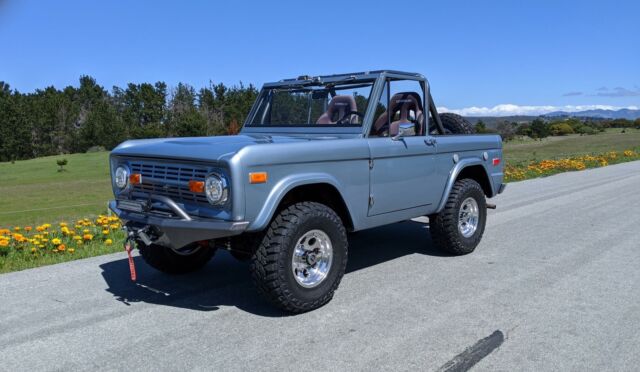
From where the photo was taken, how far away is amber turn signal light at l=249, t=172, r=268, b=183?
420 cm

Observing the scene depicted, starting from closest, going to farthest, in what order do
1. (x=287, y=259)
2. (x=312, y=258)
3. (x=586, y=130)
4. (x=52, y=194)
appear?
(x=287, y=259)
(x=312, y=258)
(x=52, y=194)
(x=586, y=130)

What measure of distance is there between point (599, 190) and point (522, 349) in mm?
10201

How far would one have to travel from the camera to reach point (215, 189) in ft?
14.0

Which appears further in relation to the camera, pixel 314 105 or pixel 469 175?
pixel 469 175

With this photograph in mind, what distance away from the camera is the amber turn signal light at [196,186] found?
4.31 metres

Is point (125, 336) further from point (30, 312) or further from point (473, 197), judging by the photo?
point (473, 197)

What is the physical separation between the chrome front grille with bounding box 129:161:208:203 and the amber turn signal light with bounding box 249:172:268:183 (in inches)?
15.1

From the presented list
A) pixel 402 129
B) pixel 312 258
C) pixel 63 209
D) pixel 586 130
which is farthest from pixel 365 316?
pixel 586 130

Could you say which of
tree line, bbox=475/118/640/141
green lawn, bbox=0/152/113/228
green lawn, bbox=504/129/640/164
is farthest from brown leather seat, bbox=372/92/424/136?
tree line, bbox=475/118/640/141

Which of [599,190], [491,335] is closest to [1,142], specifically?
[599,190]

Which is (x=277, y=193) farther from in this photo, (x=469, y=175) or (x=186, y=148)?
(x=469, y=175)

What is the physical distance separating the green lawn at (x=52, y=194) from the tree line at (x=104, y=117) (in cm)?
2742

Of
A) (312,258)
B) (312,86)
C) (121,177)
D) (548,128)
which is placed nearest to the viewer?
(312,258)

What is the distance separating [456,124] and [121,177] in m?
4.10
